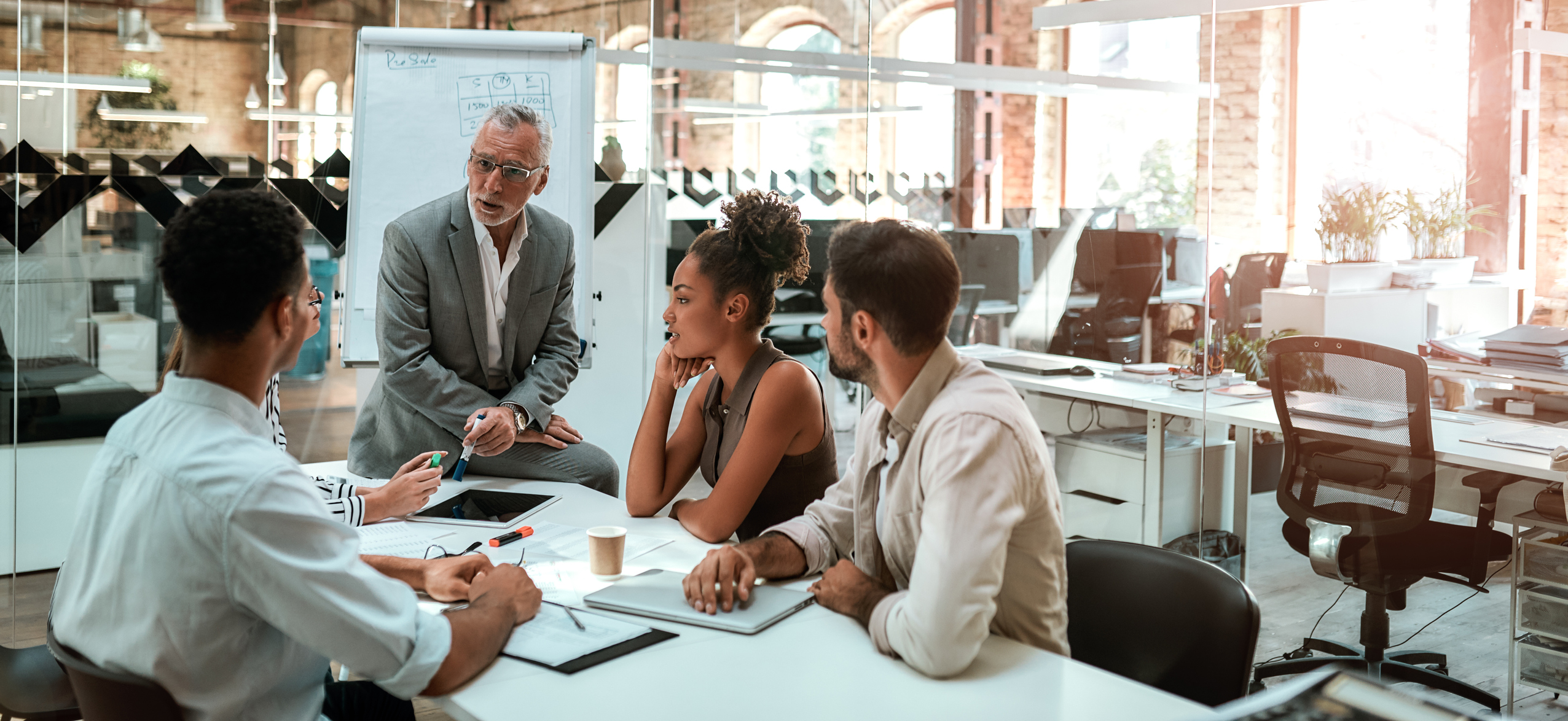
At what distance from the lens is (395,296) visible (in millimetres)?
2850

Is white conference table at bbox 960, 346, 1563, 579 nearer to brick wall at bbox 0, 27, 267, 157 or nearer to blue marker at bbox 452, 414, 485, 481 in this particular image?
blue marker at bbox 452, 414, 485, 481

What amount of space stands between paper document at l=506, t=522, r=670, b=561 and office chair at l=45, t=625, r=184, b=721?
29.7 inches

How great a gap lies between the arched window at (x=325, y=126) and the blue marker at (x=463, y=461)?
196cm

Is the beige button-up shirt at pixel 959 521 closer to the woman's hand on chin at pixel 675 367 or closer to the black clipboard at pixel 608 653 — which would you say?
the black clipboard at pixel 608 653

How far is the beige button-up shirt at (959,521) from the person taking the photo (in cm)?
143

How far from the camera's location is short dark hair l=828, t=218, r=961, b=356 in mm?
1637

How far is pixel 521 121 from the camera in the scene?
293 centimetres

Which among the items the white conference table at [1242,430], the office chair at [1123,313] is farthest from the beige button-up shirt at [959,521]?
the office chair at [1123,313]

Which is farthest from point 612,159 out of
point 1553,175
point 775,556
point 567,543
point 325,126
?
point 1553,175

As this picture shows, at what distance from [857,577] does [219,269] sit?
3.10 feet

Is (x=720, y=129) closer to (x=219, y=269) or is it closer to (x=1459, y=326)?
(x=1459, y=326)

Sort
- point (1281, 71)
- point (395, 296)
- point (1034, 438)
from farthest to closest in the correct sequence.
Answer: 1. point (1281, 71)
2. point (395, 296)
3. point (1034, 438)

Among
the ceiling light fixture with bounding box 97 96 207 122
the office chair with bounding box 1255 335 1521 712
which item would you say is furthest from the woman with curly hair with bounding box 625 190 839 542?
the ceiling light fixture with bounding box 97 96 207 122

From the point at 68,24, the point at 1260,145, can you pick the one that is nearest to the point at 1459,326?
the point at 1260,145
